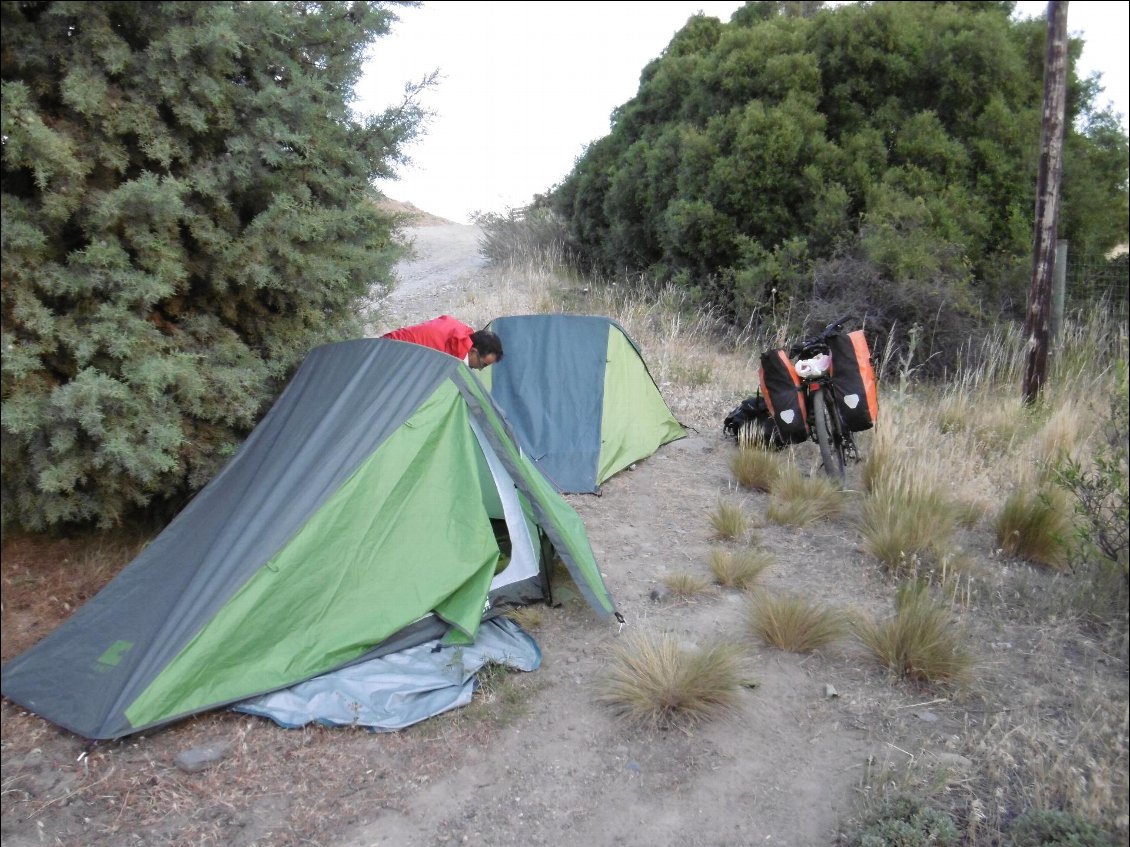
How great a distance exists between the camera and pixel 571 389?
760cm

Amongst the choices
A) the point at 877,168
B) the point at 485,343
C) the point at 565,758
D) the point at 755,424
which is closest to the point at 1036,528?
the point at 755,424

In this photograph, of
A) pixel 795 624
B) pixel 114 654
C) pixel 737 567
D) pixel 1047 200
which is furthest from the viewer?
pixel 1047 200

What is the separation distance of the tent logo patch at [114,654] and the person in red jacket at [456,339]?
316 cm

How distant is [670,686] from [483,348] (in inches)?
137

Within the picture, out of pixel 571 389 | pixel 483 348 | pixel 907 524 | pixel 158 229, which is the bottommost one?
pixel 907 524

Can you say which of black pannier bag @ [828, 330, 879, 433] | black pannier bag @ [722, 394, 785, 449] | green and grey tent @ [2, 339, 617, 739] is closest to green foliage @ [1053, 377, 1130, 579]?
black pannier bag @ [828, 330, 879, 433]

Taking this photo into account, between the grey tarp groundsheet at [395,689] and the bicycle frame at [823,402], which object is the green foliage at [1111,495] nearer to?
the bicycle frame at [823,402]

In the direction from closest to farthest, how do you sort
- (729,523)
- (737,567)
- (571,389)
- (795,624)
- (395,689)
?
(395,689) → (795,624) → (737,567) → (729,523) → (571,389)

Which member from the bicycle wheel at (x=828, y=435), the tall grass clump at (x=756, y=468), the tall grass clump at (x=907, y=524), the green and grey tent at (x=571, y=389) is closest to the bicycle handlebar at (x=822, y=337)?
the bicycle wheel at (x=828, y=435)

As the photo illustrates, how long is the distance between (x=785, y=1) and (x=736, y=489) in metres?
11.9

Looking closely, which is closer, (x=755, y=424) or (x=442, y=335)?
(x=442, y=335)

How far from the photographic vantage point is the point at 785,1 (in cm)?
1563

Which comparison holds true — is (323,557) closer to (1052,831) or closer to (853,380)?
(1052,831)

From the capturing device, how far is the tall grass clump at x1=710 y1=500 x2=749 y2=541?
5973mm
